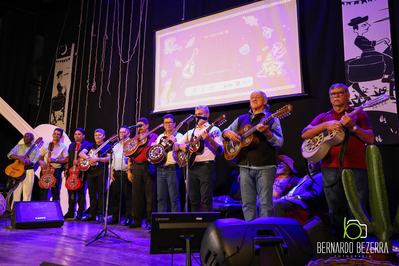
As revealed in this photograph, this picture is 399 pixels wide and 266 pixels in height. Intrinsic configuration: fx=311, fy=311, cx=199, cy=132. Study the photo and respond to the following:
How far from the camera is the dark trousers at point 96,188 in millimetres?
5762

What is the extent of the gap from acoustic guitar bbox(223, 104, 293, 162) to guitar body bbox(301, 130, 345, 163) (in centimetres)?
49

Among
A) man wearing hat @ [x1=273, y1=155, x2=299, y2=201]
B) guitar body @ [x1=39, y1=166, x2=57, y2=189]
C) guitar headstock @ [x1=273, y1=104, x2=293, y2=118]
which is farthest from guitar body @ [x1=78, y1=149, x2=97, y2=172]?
guitar headstock @ [x1=273, y1=104, x2=293, y2=118]

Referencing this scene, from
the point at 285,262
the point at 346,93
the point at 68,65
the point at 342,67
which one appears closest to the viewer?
the point at 285,262

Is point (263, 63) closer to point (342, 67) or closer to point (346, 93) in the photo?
point (342, 67)

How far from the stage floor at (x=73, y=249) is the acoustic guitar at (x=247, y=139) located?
3.88ft

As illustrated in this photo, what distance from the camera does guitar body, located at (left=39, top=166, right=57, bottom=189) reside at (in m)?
6.18

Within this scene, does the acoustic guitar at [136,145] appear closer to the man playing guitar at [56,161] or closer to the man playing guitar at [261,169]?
the man playing guitar at [261,169]

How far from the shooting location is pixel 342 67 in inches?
180

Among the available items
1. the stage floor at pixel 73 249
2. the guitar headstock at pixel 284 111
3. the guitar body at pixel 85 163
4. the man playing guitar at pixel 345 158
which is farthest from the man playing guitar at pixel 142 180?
the man playing guitar at pixel 345 158

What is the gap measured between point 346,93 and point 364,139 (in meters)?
0.50

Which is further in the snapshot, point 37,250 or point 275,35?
point 275,35

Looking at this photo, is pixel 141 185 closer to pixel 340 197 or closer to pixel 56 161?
pixel 56 161

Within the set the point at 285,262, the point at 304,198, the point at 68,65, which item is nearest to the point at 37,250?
the point at 285,262

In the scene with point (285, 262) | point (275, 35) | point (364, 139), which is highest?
point (275, 35)
